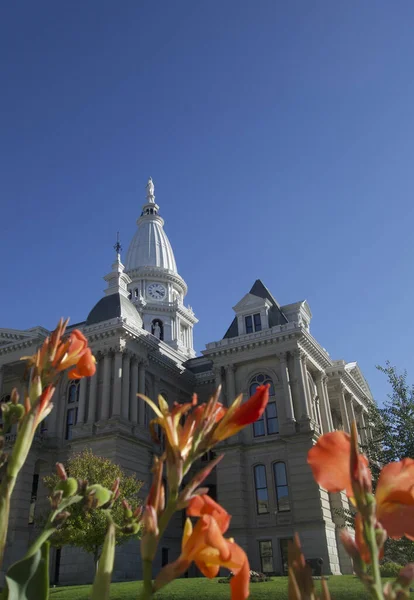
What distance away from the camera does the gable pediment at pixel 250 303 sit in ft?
148

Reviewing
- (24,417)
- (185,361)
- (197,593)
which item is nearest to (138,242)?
(185,361)

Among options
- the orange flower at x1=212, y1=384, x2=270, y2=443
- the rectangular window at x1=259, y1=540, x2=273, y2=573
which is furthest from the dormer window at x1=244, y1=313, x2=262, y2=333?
the orange flower at x1=212, y1=384, x2=270, y2=443

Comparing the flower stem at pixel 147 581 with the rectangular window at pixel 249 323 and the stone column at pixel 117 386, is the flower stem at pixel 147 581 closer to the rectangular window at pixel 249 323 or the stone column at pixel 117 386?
the stone column at pixel 117 386

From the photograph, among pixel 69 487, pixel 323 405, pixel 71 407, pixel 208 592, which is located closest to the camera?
pixel 69 487

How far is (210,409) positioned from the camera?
6.47 ft

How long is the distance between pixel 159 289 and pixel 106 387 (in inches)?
1409

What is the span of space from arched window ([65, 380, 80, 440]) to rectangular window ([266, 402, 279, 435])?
1537 centimetres

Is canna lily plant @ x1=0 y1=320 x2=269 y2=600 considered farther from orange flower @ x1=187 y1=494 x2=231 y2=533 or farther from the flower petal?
the flower petal

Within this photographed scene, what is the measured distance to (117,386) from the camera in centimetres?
4119

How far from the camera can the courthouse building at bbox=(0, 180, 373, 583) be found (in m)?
36.7

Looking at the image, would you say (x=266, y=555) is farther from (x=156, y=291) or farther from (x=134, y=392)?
(x=156, y=291)

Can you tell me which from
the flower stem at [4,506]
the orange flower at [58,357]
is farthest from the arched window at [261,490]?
the flower stem at [4,506]

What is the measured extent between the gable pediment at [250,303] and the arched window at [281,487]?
42.6ft

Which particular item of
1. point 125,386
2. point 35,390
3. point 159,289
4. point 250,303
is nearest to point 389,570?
point 125,386
